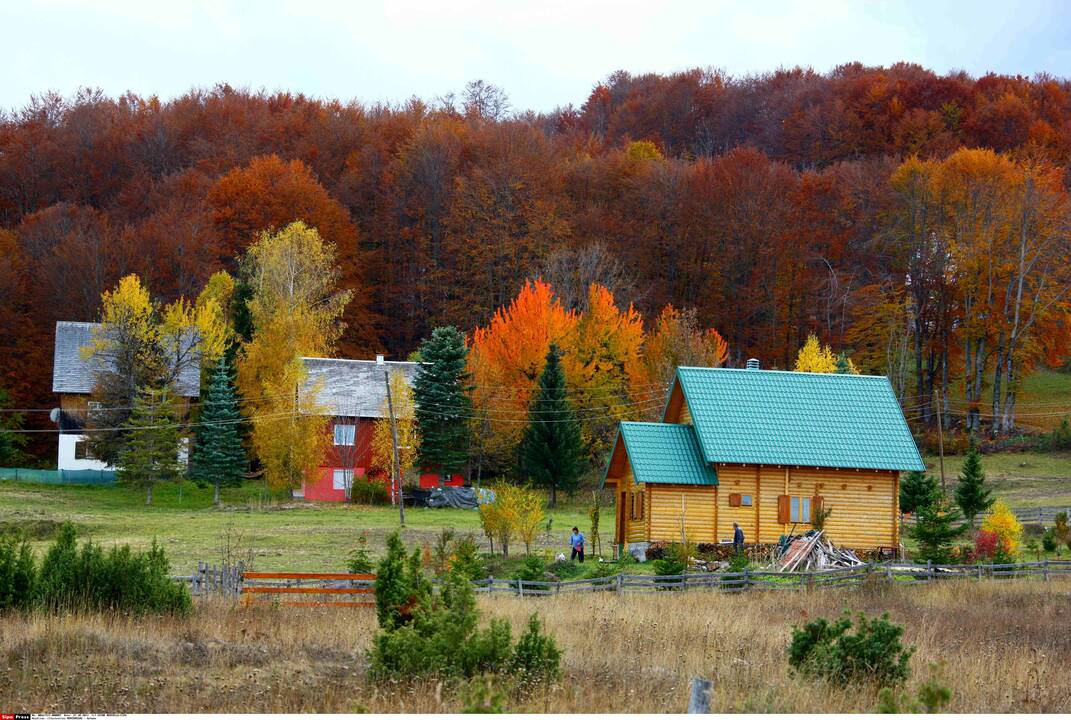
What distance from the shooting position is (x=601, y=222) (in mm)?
86875

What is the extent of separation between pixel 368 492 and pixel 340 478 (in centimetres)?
292

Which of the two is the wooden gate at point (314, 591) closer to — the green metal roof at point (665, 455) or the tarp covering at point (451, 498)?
the green metal roof at point (665, 455)

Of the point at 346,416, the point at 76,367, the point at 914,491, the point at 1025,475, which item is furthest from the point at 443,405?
the point at 1025,475

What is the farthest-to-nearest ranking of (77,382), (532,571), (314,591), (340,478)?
(77,382)
(340,478)
(532,571)
(314,591)

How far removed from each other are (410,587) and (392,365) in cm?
4847

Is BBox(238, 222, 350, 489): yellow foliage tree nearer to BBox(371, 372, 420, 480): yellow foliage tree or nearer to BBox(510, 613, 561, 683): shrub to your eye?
BBox(371, 372, 420, 480): yellow foliage tree

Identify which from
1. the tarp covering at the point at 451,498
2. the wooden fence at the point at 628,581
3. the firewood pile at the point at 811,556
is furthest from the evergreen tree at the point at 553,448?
the wooden fence at the point at 628,581

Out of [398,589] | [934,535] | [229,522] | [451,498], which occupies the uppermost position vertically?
[451,498]

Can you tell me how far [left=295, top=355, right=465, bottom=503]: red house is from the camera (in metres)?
61.0

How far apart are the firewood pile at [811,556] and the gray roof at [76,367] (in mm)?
41377

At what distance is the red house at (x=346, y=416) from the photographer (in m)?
61.0

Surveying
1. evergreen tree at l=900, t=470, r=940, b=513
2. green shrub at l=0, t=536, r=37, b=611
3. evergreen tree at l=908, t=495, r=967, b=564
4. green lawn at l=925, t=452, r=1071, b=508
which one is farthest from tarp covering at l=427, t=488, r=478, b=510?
green shrub at l=0, t=536, r=37, b=611

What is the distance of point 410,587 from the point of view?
1841 centimetres

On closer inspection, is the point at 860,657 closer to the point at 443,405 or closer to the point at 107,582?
the point at 107,582
